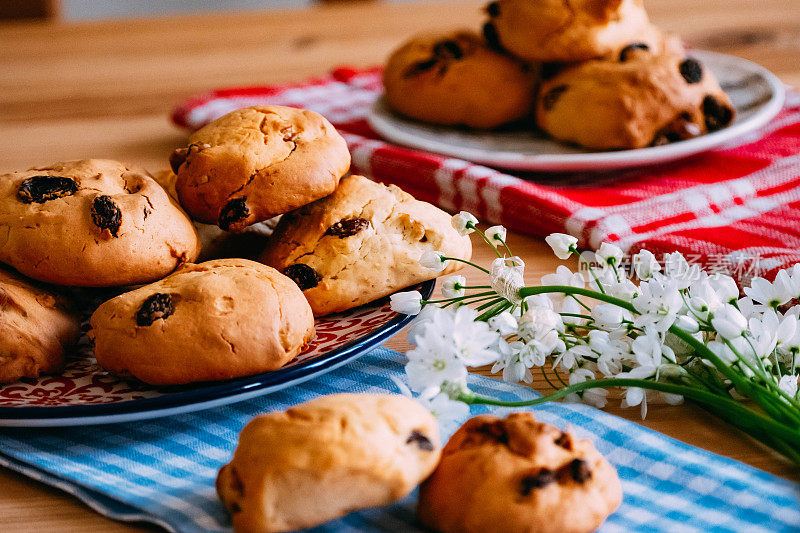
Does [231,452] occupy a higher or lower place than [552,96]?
lower

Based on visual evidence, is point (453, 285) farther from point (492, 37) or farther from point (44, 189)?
point (492, 37)

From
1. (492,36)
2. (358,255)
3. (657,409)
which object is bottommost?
(657,409)

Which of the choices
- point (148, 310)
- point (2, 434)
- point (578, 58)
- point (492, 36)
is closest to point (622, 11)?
point (578, 58)

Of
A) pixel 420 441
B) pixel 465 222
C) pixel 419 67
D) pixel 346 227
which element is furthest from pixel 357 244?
pixel 419 67

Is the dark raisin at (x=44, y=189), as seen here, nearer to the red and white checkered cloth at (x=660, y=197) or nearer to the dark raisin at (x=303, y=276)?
the dark raisin at (x=303, y=276)

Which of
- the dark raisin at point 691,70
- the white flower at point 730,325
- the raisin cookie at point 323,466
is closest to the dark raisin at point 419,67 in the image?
the dark raisin at point 691,70

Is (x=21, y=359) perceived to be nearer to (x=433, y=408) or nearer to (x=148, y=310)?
(x=148, y=310)
